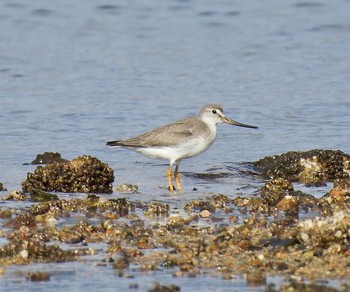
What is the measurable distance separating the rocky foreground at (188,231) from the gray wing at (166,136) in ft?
3.24

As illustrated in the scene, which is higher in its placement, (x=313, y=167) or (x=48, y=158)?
(x=48, y=158)

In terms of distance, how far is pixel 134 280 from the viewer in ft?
24.0

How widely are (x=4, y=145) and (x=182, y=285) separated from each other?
671 centimetres

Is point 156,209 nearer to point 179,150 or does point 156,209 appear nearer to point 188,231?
point 188,231

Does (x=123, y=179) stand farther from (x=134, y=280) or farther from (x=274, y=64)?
(x=274, y=64)

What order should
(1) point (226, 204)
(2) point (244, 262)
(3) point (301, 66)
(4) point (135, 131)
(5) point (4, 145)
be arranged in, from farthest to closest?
(3) point (301, 66) < (4) point (135, 131) < (5) point (4, 145) < (1) point (226, 204) < (2) point (244, 262)

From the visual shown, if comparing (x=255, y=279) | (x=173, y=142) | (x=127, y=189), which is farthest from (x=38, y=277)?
(x=173, y=142)

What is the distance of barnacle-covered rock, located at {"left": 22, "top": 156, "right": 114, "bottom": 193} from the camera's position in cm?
1069

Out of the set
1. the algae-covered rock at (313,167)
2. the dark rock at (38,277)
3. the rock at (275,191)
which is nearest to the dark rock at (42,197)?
the rock at (275,191)

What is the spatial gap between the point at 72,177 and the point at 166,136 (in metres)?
1.54

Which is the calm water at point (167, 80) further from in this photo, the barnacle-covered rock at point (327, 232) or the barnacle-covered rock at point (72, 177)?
the barnacle-covered rock at point (327, 232)

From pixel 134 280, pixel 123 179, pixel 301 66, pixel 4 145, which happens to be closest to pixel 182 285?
pixel 134 280

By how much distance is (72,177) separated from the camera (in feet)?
35.3

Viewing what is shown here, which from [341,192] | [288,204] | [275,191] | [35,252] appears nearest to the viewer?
[35,252]
